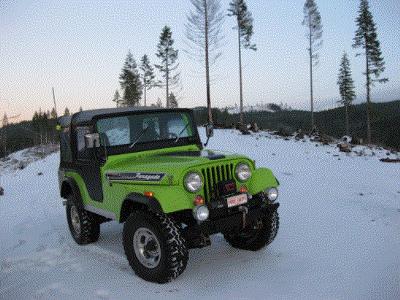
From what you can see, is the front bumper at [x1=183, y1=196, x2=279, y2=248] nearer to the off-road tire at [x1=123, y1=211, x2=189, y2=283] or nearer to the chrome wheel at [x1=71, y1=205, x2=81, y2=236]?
Result: the off-road tire at [x1=123, y1=211, x2=189, y2=283]

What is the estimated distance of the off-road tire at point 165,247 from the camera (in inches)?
182

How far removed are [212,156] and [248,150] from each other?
15.3 m

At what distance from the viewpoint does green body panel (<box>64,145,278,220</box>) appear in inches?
182

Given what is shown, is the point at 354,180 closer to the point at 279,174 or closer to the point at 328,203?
the point at 279,174

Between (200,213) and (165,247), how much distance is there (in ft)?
2.00

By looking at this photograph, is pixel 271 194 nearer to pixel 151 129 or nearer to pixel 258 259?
pixel 258 259

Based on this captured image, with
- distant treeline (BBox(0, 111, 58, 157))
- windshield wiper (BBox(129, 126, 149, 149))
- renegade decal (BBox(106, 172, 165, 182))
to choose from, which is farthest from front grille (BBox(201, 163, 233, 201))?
distant treeline (BBox(0, 111, 58, 157))

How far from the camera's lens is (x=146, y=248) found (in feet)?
16.7

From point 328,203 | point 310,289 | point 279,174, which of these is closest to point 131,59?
point 279,174

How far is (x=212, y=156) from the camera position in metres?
5.09

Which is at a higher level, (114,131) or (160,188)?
(114,131)

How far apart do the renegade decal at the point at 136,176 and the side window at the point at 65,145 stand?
71.5 inches

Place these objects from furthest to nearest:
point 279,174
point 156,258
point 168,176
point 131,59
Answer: point 131,59 < point 279,174 < point 156,258 < point 168,176

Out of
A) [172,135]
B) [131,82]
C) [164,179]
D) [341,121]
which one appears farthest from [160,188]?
[341,121]
